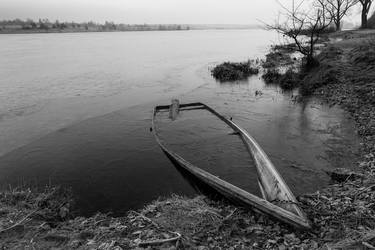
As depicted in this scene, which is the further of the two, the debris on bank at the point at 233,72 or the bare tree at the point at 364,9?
the bare tree at the point at 364,9

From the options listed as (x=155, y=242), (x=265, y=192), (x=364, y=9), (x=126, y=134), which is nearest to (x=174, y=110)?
(x=126, y=134)

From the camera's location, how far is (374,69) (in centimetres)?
1516

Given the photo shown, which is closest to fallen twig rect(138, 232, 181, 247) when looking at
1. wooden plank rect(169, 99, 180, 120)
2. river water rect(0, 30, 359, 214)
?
river water rect(0, 30, 359, 214)

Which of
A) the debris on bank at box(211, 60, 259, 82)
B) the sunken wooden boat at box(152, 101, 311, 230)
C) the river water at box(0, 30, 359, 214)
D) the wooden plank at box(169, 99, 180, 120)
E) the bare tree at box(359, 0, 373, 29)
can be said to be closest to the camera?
the sunken wooden boat at box(152, 101, 311, 230)

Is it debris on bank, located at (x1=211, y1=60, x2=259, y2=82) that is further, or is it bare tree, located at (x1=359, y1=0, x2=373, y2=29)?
bare tree, located at (x1=359, y1=0, x2=373, y2=29)

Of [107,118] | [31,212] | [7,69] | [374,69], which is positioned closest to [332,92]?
[374,69]

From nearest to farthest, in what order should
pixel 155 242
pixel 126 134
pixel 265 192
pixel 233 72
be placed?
pixel 155 242, pixel 265 192, pixel 126 134, pixel 233 72

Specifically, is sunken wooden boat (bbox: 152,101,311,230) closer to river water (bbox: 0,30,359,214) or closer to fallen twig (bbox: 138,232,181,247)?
river water (bbox: 0,30,359,214)

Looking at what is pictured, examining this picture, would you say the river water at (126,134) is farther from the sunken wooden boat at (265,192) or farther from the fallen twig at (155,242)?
the fallen twig at (155,242)

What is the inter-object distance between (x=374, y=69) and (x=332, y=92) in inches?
95.8

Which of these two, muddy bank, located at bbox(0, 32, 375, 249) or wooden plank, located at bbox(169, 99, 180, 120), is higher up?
wooden plank, located at bbox(169, 99, 180, 120)

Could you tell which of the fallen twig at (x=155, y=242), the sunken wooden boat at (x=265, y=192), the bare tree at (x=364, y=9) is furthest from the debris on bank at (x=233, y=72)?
the bare tree at (x=364, y=9)

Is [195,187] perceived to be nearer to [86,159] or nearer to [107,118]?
[86,159]

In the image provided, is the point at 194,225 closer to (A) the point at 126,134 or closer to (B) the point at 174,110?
(A) the point at 126,134
